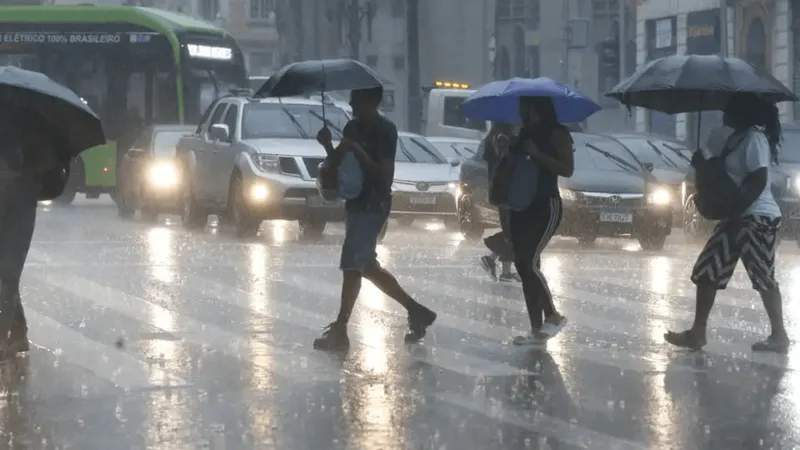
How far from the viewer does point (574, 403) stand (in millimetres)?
10062

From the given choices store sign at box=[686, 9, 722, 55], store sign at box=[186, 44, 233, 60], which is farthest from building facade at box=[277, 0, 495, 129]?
store sign at box=[186, 44, 233, 60]

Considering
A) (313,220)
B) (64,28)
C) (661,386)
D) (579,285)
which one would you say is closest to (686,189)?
(313,220)

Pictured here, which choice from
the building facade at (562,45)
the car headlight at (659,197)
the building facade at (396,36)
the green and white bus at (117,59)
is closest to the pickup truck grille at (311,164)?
the car headlight at (659,197)

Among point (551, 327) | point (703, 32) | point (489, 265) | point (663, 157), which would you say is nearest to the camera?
point (551, 327)

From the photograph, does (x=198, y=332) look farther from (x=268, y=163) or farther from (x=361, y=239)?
(x=268, y=163)

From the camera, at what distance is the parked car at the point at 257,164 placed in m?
25.0

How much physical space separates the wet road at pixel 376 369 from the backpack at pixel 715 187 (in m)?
0.89

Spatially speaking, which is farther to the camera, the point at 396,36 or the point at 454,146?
the point at 396,36

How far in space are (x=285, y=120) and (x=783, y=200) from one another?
6483mm

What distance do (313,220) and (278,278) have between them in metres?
7.02

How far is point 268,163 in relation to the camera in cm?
2514

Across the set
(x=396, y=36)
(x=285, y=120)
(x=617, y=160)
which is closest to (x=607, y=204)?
(x=617, y=160)

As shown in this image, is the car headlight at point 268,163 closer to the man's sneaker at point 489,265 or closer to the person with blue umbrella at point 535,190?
the man's sneaker at point 489,265

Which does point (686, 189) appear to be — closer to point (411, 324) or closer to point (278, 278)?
point (278, 278)
